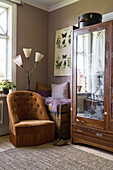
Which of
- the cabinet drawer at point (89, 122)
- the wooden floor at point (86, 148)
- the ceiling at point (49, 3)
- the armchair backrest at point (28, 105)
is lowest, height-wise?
the wooden floor at point (86, 148)

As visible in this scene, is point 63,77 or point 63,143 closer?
point 63,143

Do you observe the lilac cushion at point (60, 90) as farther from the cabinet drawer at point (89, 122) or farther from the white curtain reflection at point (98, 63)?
the white curtain reflection at point (98, 63)

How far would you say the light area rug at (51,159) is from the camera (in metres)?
2.23

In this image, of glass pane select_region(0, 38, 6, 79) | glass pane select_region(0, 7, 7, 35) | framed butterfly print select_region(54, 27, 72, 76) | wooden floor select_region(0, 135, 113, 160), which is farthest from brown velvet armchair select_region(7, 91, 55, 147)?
glass pane select_region(0, 7, 7, 35)

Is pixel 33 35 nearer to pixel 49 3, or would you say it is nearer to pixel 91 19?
pixel 49 3

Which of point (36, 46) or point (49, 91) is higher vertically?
point (36, 46)

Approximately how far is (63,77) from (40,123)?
4.44 feet

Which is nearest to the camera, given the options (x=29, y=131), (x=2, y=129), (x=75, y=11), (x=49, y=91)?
(x=29, y=131)

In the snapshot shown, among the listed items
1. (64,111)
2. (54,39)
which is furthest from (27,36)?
(64,111)

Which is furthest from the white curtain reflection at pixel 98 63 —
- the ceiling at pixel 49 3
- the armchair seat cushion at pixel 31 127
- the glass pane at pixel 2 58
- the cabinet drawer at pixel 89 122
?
the glass pane at pixel 2 58

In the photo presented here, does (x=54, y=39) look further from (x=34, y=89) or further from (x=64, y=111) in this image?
(x=64, y=111)

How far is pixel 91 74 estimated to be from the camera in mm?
2885

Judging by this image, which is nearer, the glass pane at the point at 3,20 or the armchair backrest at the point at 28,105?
the armchair backrest at the point at 28,105

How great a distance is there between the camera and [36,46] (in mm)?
4211
